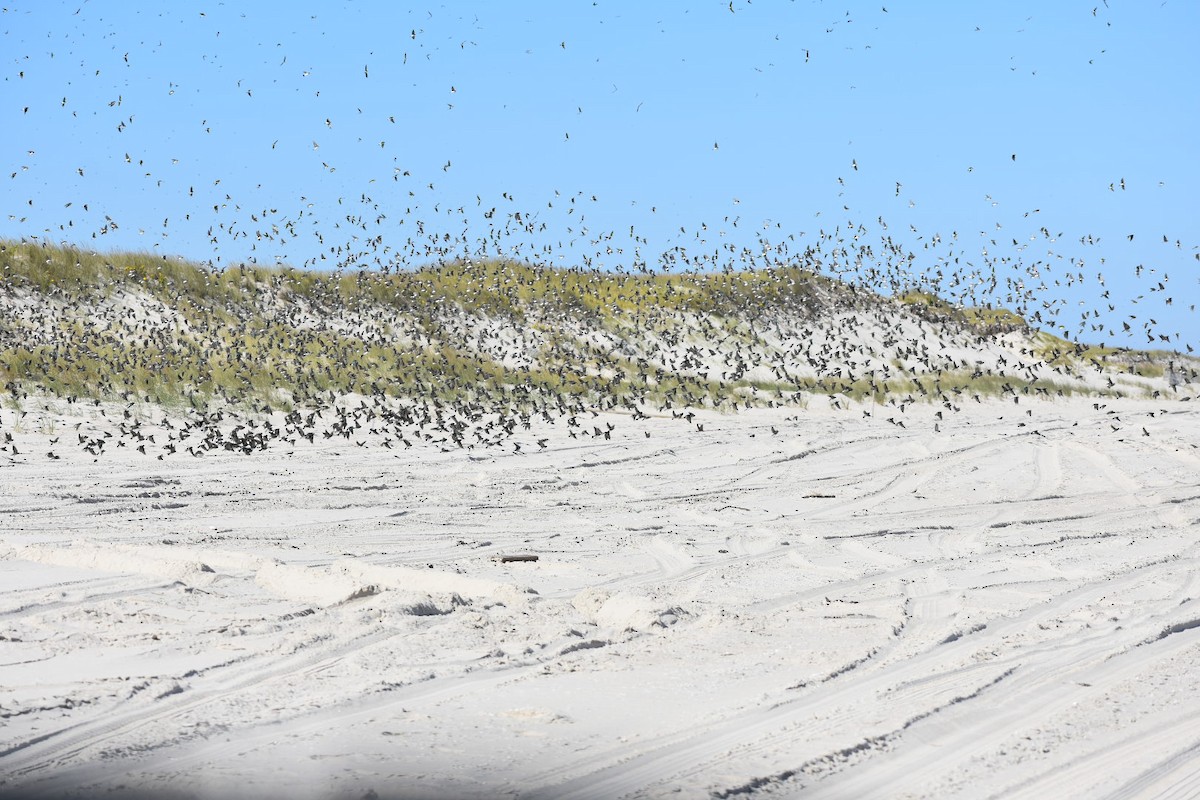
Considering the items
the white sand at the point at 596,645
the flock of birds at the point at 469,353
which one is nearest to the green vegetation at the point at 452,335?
the flock of birds at the point at 469,353

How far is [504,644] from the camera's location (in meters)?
6.33

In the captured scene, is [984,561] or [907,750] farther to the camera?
[984,561]

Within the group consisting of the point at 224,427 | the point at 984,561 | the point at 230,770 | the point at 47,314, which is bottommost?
the point at 984,561

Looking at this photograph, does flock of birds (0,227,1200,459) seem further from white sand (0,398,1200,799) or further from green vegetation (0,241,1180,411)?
white sand (0,398,1200,799)

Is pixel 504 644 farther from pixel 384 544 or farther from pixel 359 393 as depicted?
pixel 359 393

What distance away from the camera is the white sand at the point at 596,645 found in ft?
14.2

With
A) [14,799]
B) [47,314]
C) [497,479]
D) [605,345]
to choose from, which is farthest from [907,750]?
[605,345]

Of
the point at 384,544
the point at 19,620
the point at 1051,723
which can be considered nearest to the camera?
the point at 1051,723

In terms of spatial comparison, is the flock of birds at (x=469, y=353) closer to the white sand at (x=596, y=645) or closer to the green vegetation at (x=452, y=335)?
the green vegetation at (x=452, y=335)

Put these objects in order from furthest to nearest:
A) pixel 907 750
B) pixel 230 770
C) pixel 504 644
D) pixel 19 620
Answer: pixel 19 620 < pixel 504 644 < pixel 907 750 < pixel 230 770

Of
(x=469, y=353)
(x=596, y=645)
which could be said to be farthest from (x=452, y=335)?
(x=596, y=645)

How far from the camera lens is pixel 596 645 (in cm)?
643

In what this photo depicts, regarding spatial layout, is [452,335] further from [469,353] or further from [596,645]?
[596,645]

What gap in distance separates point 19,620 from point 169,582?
4.32ft
